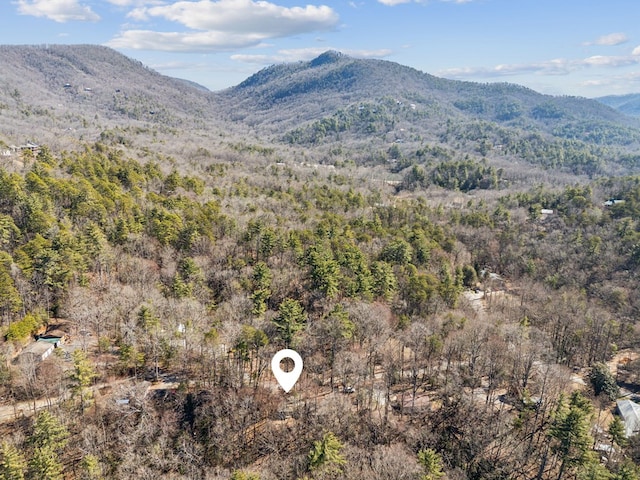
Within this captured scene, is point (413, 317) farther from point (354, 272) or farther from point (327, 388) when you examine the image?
point (327, 388)

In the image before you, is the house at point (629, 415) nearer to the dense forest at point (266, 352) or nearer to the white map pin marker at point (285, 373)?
the dense forest at point (266, 352)

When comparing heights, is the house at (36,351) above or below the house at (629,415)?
above

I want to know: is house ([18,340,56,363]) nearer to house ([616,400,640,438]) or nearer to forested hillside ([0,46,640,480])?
forested hillside ([0,46,640,480])

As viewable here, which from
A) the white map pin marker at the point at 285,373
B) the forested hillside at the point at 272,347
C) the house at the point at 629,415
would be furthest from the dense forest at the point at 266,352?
the white map pin marker at the point at 285,373

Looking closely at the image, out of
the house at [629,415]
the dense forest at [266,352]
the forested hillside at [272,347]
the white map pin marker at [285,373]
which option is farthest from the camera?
the house at [629,415]

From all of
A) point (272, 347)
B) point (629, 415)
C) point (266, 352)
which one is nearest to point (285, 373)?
point (266, 352)

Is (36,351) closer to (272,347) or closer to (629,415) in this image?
(272,347)
